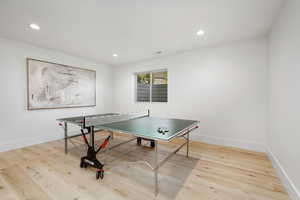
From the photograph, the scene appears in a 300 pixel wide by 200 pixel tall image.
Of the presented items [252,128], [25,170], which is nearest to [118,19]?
[25,170]

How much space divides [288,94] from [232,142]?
6.09 ft

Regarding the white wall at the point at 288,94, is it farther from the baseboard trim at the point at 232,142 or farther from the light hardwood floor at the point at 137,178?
the baseboard trim at the point at 232,142

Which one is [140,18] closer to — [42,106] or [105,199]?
[105,199]

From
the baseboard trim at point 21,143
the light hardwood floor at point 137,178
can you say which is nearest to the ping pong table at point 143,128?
the light hardwood floor at point 137,178

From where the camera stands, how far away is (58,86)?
146 inches

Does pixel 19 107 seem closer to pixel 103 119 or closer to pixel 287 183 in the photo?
pixel 103 119

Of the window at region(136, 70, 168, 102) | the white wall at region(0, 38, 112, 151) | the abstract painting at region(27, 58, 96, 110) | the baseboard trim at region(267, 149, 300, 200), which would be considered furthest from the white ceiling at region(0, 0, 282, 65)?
the baseboard trim at region(267, 149, 300, 200)

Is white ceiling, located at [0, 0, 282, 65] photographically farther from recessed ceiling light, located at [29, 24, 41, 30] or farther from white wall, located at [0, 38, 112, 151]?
white wall, located at [0, 38, 112, 151]

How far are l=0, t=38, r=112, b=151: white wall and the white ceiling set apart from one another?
31 cm

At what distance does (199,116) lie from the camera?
11.7 ft

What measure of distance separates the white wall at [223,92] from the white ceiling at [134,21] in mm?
393

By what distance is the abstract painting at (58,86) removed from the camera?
10.7 ft

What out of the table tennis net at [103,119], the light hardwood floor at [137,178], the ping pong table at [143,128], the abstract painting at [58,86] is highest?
the abstract painting at [58,86]

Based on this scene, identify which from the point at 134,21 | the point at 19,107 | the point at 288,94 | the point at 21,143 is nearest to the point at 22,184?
the point at 21,143
